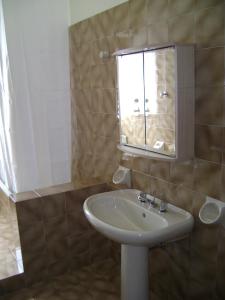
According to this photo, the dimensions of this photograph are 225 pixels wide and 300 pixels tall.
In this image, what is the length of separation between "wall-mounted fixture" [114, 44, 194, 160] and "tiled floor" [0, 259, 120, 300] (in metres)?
1.11

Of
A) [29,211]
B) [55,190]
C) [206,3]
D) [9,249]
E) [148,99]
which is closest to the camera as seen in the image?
[206,3]

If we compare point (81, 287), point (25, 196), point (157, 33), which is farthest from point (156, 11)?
point (81, 287)

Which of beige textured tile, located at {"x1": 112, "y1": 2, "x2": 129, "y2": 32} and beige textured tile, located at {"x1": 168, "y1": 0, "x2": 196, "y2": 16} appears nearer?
beige textured tile, located at {"x1": 168, "y1": 0, "x2": 196, "y2": 16}

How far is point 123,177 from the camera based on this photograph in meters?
2.30

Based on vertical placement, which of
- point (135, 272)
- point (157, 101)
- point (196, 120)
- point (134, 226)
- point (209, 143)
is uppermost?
point (157, 101)

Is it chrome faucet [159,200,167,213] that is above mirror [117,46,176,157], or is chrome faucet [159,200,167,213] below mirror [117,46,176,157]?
below

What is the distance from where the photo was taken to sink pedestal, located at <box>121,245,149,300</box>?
186 centimetres

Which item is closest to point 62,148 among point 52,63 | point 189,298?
point 52,63

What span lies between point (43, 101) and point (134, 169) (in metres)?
1.08

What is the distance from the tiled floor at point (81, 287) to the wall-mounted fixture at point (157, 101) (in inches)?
43.7

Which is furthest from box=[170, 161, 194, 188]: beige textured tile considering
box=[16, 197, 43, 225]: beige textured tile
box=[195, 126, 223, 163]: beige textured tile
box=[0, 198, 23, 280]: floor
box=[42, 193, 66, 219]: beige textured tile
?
box=[0, 198, 23, 280]: floor

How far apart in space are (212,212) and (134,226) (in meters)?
0.54

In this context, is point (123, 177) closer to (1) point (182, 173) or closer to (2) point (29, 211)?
(1) point (182, 173)

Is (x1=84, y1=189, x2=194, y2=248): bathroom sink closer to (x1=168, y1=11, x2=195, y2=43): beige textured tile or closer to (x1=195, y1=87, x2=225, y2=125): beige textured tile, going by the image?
(x1=195, y1=87, x2=225, y2=125): beige textured tile
